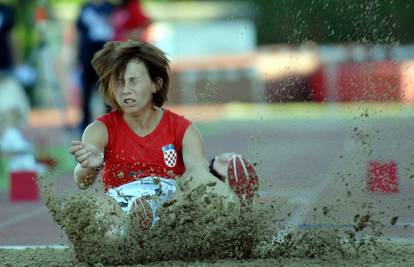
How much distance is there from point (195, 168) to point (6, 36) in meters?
7.57

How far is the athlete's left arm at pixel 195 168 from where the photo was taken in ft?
20.8

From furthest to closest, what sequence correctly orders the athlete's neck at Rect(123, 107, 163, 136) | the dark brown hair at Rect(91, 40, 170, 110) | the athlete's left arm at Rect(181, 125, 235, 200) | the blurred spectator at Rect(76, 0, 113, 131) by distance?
the blurred spectator at Rect(76, 0, 113, 131)
the athlete's neck at Rect(123, 107, 163, 136)
the dark brown hair at Rect(91, 40, 170, 110)
the athlete's left arm at Rect(181, 125, 235, 200)

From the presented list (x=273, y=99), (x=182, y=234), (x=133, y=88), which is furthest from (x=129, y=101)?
(x=273, y=99)

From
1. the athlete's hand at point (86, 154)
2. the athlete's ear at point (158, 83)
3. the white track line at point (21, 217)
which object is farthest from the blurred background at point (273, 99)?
the athlete's hand at point (86, 154)

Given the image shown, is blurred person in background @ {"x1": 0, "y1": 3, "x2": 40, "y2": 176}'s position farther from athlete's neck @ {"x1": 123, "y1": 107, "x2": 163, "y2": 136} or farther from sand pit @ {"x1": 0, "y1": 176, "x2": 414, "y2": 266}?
sand pit @ {"x1": 0, "y1": 176, "x2": 414, "y2": 266}

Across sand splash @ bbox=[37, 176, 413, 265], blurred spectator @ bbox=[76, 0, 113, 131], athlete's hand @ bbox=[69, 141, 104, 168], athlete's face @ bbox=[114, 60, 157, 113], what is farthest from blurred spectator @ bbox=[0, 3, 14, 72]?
athlete's hand @ bbox=[69, 141, 104, 168]

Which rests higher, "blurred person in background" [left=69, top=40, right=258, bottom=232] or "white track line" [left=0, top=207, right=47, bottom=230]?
"blurred person in background" [left=69, top=40, right=258, bottom=232]

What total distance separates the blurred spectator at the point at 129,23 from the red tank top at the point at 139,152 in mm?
8313

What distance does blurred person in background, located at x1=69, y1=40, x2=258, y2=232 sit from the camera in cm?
645

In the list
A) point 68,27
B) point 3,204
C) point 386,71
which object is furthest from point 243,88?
point 3,204

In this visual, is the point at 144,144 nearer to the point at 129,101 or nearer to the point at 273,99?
the point at 129,101

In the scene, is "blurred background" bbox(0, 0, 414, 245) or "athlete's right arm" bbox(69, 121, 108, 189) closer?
"athlete's right arm" bbox(69, 121, 108, 189)

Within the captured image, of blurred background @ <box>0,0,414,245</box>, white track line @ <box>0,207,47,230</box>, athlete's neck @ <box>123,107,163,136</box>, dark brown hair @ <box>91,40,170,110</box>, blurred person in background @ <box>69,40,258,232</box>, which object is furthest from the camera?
white track line @ <box>0,207,47,230</box>

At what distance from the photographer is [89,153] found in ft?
20.3
